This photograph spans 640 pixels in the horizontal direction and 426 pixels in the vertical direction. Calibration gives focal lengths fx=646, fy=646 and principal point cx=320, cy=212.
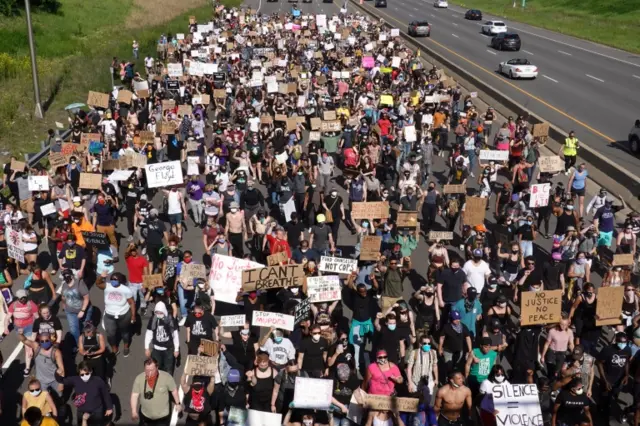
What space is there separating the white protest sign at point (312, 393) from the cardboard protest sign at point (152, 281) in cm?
389

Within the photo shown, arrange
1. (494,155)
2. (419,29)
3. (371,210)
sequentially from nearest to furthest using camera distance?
(371,210)
(494,155)
(419,29)

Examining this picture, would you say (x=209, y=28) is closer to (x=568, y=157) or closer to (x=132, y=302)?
(x=568, y=157)

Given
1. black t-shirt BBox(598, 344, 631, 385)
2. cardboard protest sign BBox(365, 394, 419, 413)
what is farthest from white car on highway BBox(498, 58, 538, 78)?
cardboard protest sign BBox(365, 394, 419, 413)

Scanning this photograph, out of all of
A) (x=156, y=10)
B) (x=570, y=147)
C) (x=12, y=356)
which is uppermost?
(x=570, y=147)

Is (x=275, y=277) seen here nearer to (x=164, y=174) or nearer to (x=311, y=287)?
(x=311, y=287)

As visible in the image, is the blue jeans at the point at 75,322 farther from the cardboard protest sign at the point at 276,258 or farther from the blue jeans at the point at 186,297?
the cardboard protest sign at the point at 276,258

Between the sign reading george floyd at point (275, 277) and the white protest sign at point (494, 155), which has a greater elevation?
the sign reading george floyd at point (275, 277)

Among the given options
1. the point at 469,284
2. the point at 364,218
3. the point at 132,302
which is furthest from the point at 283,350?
the point at 364,218

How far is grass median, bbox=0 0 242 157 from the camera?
92.6 feet

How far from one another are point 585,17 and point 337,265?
222 feet

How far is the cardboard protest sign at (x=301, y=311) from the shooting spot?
10156 mm

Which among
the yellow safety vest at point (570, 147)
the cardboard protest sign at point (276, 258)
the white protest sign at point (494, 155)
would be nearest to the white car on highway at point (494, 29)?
the yellow safety vest at point (570, 147)

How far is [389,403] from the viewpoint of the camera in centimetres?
827

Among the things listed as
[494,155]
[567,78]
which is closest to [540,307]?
[494,155]
